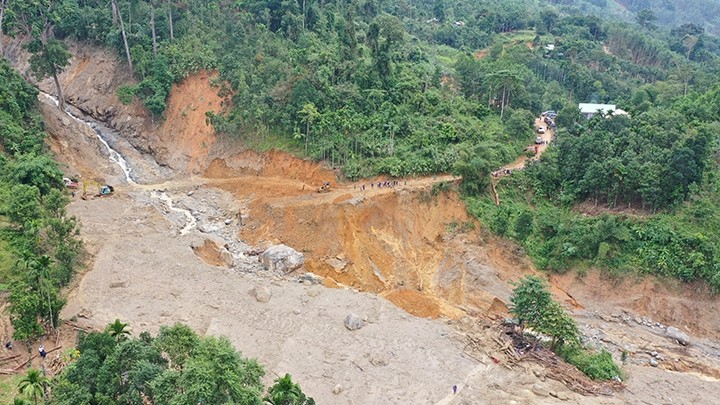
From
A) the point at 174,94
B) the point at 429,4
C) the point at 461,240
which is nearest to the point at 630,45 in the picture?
the point at 429,4

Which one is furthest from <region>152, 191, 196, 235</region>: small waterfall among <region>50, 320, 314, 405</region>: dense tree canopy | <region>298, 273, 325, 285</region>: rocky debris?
<region>50, 320, 314, 405</region>: dense tree canopy

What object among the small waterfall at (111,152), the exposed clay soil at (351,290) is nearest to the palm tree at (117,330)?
the exposed clay soil at (351,290)

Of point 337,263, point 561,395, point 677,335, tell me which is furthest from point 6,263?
point 677,335

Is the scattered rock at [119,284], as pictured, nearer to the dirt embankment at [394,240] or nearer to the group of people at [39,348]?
the group of people at [39,348]

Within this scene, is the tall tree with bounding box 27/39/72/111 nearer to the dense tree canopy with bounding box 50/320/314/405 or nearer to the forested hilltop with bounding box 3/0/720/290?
the forested hilltop with bounding box 3/0/720/290

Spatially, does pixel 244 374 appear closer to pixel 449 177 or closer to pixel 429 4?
pixel 449 177

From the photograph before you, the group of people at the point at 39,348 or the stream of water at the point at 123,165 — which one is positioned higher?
the group of people at the point at 39,348
